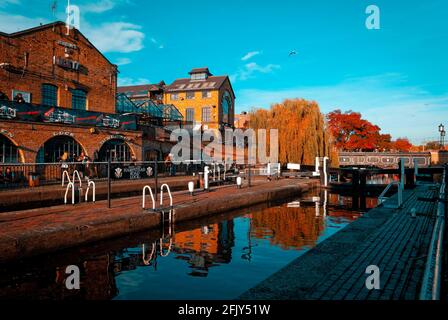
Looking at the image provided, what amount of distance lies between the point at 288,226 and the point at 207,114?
4320 centimetres

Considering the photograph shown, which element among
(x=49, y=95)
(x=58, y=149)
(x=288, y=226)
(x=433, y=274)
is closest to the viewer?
(x=433, y=274)

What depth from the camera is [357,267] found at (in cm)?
513

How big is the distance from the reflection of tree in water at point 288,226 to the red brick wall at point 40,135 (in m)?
15.0

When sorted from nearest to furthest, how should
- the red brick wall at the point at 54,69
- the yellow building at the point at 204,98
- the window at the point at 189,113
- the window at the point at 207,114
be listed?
the red brick wall at the point at 54,69 → the yellow building at the point at 204,98 → the window at the point at 207,114 → the window at the point at 189,113

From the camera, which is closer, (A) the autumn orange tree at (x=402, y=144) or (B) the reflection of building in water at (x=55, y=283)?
(B) the reflection of building in water at (x=55, y=283)

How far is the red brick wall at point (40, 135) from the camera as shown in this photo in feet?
63.5

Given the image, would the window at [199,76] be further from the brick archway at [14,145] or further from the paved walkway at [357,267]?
the paved walkway at [357,267]

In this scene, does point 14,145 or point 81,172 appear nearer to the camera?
point 14,145

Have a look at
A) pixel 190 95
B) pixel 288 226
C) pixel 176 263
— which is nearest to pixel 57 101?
pixel 288 226

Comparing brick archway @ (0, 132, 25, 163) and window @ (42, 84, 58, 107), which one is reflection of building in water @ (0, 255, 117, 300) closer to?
brick archway @ (0, 132, 25, 163)

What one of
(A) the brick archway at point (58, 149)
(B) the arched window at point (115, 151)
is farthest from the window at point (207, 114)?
(A) the brick archway at point (58, 149)

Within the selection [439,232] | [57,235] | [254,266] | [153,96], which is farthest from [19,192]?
[153,96]

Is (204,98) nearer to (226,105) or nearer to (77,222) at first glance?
(226,105)

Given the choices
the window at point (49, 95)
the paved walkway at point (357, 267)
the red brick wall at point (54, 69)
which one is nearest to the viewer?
the paved walkway at point (357, 267)
